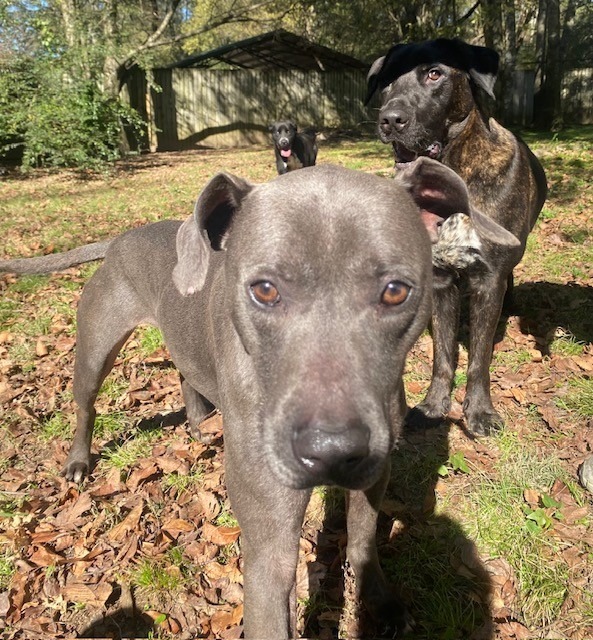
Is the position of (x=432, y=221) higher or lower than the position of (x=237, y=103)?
higher

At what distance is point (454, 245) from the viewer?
3582 millimetres

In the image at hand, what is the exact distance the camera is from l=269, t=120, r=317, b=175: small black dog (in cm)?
1241

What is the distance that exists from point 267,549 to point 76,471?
2.05 m

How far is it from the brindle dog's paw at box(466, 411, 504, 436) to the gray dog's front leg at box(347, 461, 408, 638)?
56.6 inches

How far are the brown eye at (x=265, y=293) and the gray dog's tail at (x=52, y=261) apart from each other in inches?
80.2

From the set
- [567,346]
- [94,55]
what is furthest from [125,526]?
[94,55]

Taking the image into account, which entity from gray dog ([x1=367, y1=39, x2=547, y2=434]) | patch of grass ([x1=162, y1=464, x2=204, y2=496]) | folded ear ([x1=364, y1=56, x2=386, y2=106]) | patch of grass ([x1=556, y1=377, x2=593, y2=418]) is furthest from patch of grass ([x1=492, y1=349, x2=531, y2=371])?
patch of grass ([x1=162, y1=464, x2=204, y2=496])

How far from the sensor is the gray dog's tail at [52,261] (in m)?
3.41

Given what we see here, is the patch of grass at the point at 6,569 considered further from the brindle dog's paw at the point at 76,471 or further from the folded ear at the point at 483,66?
the folded ear at the point at 483,66

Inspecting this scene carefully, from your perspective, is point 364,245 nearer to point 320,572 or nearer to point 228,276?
point 228,276

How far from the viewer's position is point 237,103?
23188mm

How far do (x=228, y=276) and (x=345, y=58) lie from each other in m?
24.7

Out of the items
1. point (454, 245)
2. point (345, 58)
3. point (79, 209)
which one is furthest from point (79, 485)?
point (345, 58)

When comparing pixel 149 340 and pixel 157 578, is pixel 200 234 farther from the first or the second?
pixel 149 340
